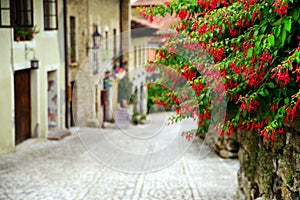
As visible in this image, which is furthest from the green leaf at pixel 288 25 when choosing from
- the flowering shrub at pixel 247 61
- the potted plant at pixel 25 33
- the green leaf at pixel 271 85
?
the potted plant at pixel 25 33

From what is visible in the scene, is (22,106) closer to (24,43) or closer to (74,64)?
(24,43)

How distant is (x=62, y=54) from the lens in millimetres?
17266

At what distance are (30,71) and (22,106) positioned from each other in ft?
3.43

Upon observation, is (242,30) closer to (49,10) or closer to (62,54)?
(49,10)

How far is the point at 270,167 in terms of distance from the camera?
592 centimetres

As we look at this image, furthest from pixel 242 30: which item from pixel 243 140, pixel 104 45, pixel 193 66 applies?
pixel 104 45

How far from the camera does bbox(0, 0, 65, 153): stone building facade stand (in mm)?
12062

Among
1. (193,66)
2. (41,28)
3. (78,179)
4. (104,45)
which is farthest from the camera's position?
(104,45)

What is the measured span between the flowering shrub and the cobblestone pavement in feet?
8.80

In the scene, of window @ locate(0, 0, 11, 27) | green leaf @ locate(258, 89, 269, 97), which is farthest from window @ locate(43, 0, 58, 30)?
green leaf @ locate(258, 89, 269, 97)

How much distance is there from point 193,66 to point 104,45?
15.9 meters

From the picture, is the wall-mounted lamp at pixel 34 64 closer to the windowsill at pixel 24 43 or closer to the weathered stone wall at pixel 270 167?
the windowsill at pixel 24 43

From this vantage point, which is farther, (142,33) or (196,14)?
(142,33)

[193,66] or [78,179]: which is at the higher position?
[193,66]
